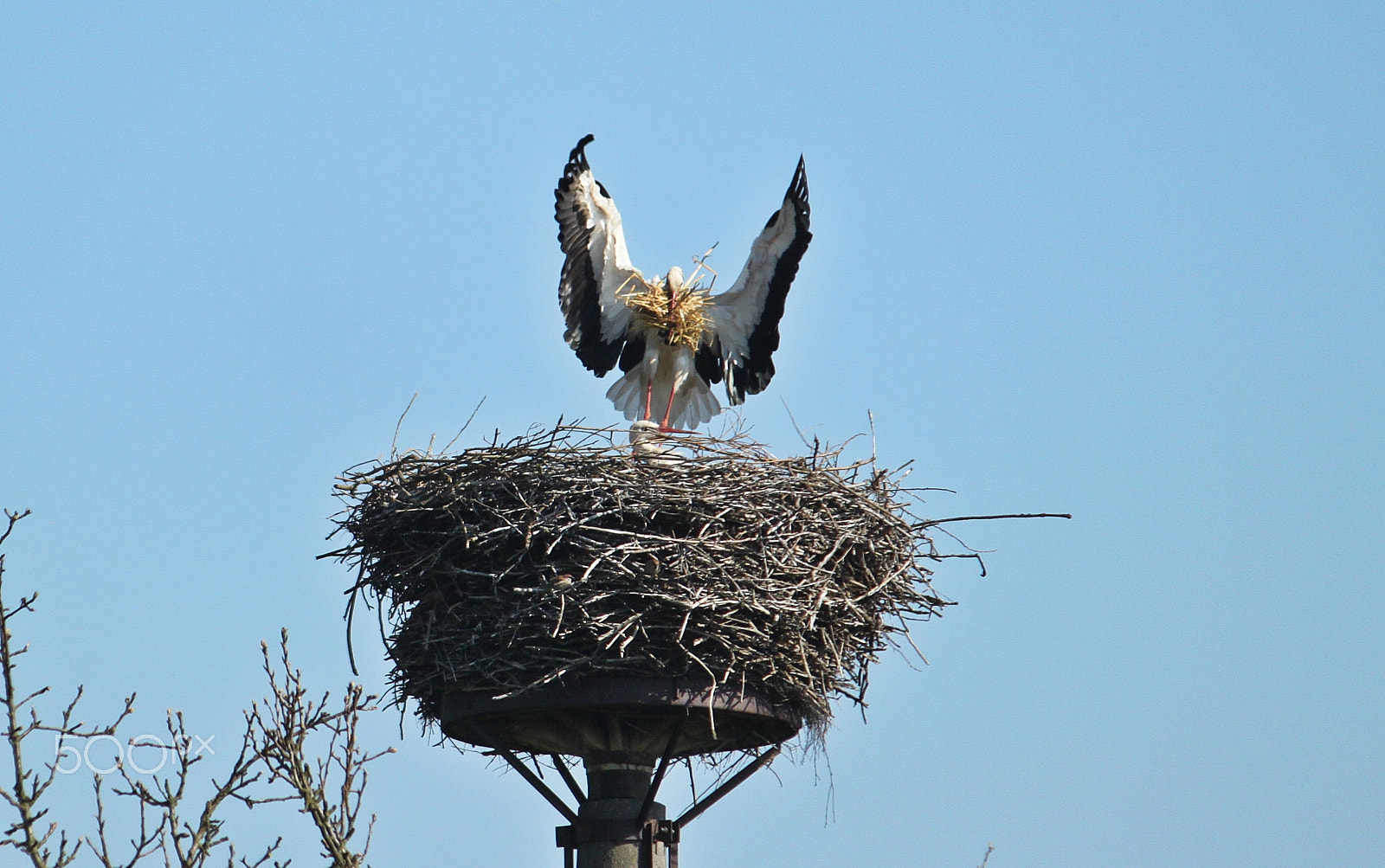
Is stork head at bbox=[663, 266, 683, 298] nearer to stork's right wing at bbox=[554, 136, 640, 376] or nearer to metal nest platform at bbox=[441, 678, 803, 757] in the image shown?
stork's right wing at bbox=[554, 136, 640, 376]

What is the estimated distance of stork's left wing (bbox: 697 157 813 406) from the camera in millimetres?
11406

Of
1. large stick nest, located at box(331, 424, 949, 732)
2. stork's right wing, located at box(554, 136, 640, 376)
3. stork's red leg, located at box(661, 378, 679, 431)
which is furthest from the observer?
stork's red leg, located at box(661, 378, 679, 431)

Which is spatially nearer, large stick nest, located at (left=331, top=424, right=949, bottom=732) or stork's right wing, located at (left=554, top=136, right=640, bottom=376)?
large stick nest, located at (left=331, top=424, right=949, bottom=732)

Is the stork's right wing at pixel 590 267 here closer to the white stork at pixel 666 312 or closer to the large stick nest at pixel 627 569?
the white stork at pixel 666 312

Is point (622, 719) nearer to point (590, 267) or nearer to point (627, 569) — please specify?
point (627, 569)

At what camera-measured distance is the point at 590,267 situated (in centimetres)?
1144

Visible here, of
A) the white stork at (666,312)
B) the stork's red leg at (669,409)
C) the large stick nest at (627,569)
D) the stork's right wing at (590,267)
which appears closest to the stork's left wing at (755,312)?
the white stork at (666,312)

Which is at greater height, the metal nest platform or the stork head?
the stork head

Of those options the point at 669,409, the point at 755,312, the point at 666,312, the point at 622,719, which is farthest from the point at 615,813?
the point at 755,312

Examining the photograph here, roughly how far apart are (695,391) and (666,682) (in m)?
3.42

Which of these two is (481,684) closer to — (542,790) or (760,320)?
(542,790)

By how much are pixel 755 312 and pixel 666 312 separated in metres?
0.64

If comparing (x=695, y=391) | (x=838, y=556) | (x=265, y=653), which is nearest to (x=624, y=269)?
(x=695, y=391)

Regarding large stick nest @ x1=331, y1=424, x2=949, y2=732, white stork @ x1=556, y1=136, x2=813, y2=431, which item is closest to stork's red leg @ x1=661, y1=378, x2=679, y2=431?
white stork @ x1=556, y1=136, x2=813, y2=431
